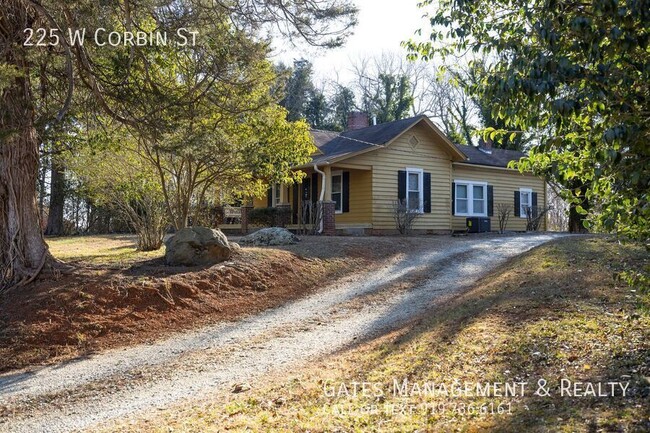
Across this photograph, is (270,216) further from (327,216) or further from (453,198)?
(453,198)

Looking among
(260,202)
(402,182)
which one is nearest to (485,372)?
(402,182)

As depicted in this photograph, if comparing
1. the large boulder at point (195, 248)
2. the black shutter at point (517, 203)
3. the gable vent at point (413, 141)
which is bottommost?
the large boulder at point (195, 248)

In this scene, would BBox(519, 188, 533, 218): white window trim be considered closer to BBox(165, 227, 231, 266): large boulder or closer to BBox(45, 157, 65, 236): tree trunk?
BBox(165, 227, 231, 266): large boulder

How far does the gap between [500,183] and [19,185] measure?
19.9m

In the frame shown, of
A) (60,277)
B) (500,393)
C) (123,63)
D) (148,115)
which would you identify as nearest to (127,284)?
(60,277)

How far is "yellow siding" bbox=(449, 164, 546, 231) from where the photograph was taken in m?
22.4

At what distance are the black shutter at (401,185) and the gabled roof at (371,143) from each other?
55.4 inches

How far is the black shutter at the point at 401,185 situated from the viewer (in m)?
19.9

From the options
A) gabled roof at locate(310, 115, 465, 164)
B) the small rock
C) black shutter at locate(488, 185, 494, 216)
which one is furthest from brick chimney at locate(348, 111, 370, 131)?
the small rock

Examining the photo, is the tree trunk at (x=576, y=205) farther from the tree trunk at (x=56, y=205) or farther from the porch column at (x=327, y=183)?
the tree trunk at (x=56, y=205)

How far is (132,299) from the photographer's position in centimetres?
826

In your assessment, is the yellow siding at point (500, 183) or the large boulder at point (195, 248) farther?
the yellow siding at point (500, 183)

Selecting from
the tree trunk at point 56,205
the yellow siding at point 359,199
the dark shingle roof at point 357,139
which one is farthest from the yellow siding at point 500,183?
the tree trunk at point 56,205

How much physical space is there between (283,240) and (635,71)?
10.5 meters
